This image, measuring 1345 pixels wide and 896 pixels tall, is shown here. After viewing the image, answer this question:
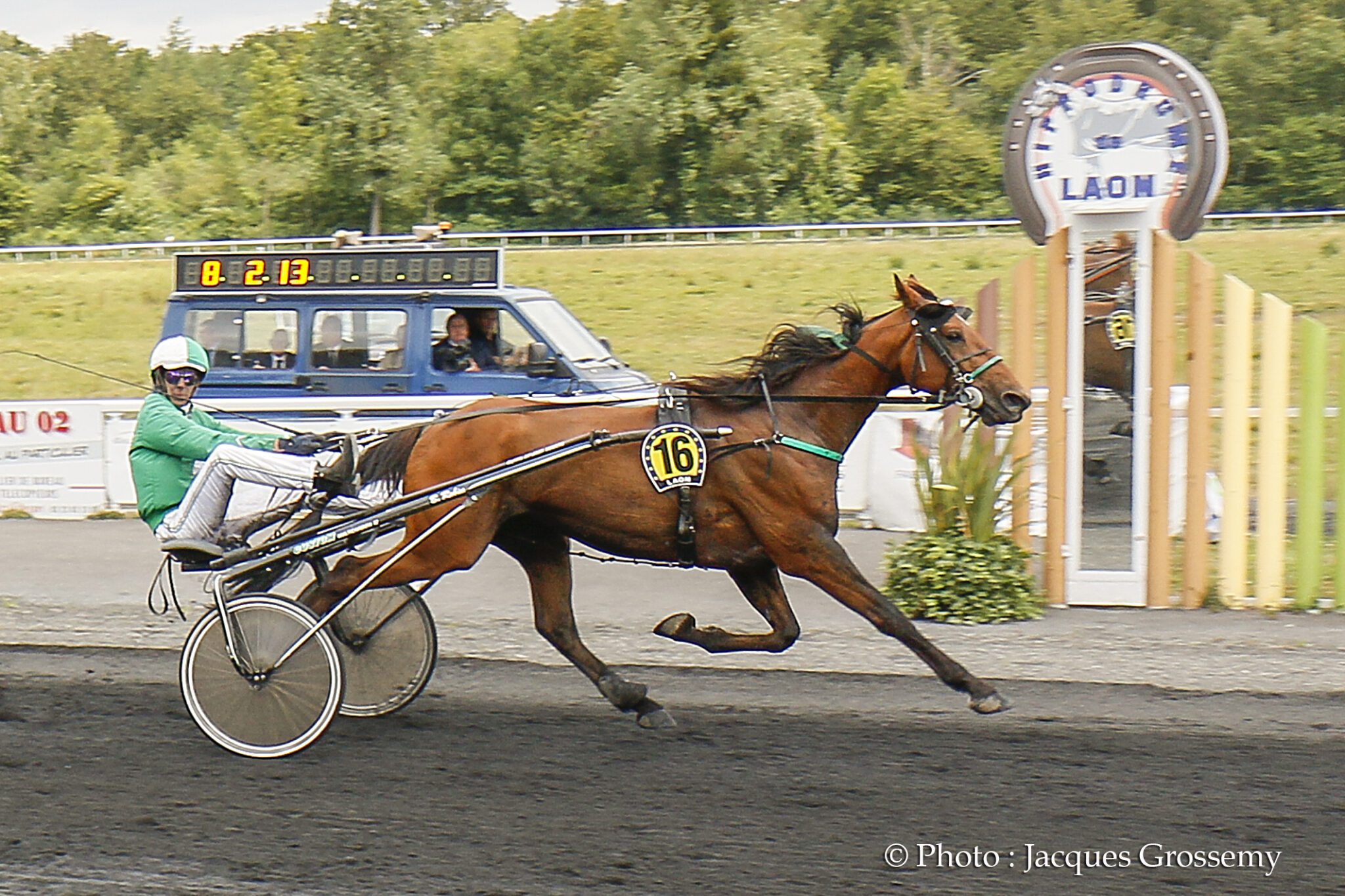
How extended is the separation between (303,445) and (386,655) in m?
0.97

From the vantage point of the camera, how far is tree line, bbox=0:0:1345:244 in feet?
146

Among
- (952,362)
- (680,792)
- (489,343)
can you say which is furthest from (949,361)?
(489,343)

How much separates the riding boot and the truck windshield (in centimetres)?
602

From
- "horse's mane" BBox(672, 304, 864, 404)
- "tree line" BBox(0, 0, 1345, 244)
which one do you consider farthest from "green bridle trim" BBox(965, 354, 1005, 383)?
"tree line" BBox(0, 0, 1345, 244)

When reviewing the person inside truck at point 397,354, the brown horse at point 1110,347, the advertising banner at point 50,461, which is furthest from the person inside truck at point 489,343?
the brown horse at point 1110,347

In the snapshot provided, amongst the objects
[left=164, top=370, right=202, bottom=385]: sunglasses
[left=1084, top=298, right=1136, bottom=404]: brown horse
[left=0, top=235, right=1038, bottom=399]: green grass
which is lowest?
[left=164, top=370, right=202, bottom=385]: sunglasses

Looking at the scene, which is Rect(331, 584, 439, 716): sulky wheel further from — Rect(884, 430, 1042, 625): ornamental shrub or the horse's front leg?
Rect(884, 430, 1042, 625): ornamental shrub

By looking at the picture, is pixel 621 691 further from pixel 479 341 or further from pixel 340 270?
pixel 340 270

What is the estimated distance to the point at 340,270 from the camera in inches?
489

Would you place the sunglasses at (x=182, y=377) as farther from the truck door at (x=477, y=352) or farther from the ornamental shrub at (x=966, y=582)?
the truck door at (x=477, y=352)

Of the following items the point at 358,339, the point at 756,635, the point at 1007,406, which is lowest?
the point at 756,635

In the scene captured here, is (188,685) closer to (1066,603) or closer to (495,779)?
(495,779)

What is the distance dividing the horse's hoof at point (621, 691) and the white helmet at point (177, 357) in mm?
2013

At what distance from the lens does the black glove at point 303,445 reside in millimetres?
6199
